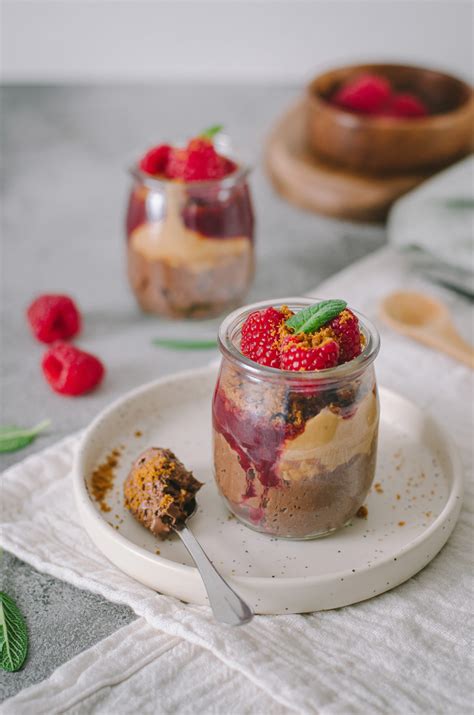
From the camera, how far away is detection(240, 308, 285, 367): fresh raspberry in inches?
35.9

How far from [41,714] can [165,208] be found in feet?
2.91

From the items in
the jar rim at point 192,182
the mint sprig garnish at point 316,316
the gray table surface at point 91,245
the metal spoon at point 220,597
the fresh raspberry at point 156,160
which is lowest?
the gray table surface at point 91,245

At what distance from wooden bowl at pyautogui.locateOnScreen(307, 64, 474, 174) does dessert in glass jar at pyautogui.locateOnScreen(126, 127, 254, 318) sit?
1.51 ft

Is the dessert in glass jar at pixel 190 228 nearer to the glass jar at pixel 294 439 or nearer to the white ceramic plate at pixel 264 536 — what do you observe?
the white ceramic plate at pixel 264 536

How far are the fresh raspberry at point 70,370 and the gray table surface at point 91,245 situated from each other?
20 mm

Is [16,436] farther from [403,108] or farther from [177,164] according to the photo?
[403,108]

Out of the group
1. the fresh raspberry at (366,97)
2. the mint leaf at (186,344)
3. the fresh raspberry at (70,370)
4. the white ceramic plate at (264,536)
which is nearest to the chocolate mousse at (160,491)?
the white ceramic plate at (264,536)

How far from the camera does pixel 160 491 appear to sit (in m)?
0.97

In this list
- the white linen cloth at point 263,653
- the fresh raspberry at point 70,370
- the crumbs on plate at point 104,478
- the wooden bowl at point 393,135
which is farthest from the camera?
the wooden bowl at point 393,135

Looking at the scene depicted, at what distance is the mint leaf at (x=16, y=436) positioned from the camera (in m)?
1.22

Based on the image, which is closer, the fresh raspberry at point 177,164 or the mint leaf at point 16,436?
the mint leaf at point 16,436

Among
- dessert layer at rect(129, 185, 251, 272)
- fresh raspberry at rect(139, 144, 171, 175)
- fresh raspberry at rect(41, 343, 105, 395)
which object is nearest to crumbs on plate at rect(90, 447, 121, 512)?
fresh raspberry at rect(41, 343, 105, 395)

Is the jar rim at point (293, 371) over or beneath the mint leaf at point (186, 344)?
over

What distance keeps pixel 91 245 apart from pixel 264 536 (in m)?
1.09
